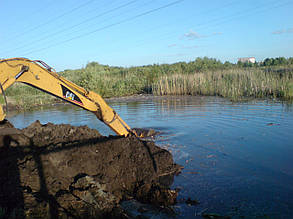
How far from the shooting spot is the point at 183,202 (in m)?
4.58

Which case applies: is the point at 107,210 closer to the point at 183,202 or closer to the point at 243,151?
the point at 183,202

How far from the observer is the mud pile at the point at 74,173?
4.09 meters

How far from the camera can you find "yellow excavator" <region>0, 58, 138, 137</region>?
5.30m

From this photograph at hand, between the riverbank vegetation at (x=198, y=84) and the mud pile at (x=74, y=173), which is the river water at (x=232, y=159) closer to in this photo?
the mud pile at (x=74, y=173)

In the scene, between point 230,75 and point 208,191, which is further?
point 230,75

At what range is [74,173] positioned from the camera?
4910 millimetres

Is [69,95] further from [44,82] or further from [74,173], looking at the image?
[74,173]

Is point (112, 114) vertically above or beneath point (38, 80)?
beneath

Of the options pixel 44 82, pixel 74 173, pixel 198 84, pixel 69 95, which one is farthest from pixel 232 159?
pixel 198 84

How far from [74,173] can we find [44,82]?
2.06 m

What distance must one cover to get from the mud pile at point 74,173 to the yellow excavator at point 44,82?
721 millimetres

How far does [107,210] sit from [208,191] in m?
1.91

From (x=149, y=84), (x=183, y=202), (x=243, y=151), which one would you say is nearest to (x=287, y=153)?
(x=243, y=151)

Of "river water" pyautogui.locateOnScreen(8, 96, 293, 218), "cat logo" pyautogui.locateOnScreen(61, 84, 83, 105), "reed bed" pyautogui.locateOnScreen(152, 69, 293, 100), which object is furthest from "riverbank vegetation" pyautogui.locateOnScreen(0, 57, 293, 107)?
"cat logo" pyautogui.locateOnScreen(61, 84, 83, 105)
